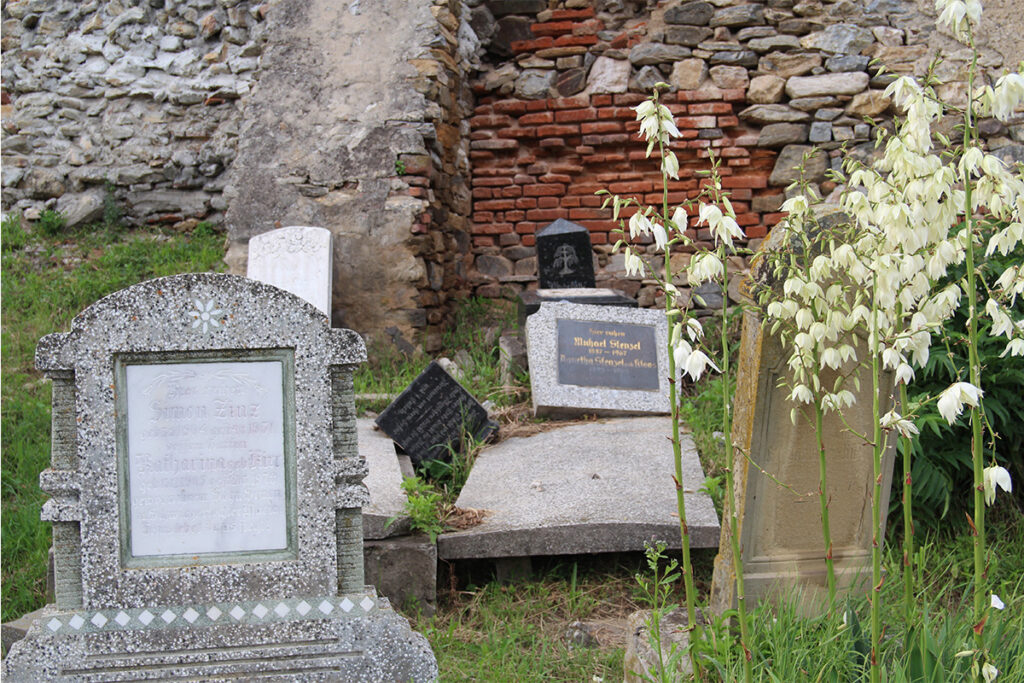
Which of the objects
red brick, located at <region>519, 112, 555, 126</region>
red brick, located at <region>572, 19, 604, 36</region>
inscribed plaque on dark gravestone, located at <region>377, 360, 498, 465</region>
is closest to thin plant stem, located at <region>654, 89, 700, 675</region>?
inscribed plaque on dark gravestone, located at <region>377, 360, 498, 465</region>

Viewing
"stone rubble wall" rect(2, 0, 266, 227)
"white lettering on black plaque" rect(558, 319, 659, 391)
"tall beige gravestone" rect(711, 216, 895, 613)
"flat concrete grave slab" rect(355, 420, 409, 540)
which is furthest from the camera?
"stone rubble wall" rect(2, 0, 266, 227)

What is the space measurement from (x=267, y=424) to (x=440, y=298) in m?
4.36

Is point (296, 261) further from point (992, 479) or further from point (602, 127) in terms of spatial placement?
point (992, 479)

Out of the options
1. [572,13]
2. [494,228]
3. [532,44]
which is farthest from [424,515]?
[572,13]

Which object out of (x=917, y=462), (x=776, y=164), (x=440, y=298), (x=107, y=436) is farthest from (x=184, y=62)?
(x=917, y=462)

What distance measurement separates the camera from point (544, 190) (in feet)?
25.2

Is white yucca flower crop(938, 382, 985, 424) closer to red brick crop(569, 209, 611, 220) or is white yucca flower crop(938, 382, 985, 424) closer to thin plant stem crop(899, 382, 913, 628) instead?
thin plant stem crop(899, 382, 913, 628)

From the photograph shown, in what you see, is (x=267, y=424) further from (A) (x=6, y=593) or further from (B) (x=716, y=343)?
(B) (x=716, y=343)

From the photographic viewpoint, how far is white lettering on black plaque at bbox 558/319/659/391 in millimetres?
5527

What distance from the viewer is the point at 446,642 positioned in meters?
3.23

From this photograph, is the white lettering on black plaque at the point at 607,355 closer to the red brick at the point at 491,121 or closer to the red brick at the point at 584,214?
the red brick at the point at 584,214

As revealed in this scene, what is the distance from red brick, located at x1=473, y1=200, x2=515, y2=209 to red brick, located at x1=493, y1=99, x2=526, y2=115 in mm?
763

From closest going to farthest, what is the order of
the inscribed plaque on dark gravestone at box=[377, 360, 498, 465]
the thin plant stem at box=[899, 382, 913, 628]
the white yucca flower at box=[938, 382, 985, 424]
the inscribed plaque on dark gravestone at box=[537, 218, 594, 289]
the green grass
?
the white yucca flower at box=[938, 382, 985, 424] < the thin plant stem at box=[899, 382, 913, 628] < the green grass < the inscribed plaque on dark gravestone at box=[377, 360, 498, 465] < the inscribed plaque on dark gravestone at box=[537, 218, 594, 289]

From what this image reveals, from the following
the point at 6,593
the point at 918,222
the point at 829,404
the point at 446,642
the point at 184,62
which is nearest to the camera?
the point at 918,222
